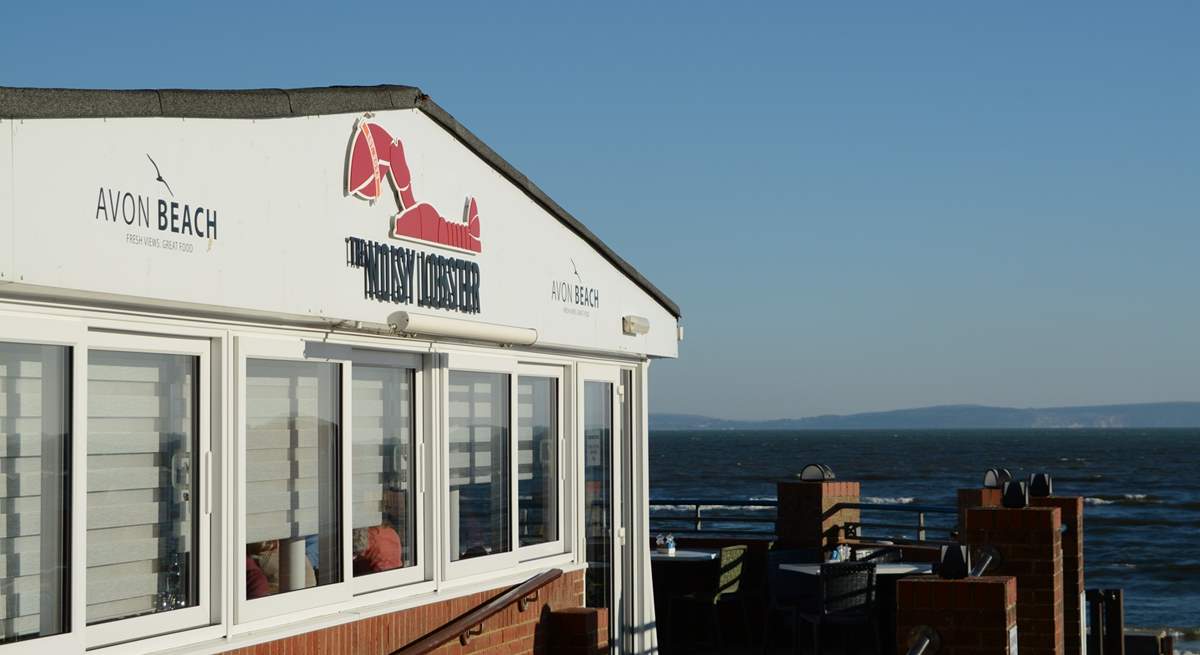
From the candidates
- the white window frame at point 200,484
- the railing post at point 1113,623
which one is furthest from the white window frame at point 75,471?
the railing post at point 1113,623

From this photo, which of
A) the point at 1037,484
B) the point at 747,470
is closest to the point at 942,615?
the point at 1037,484

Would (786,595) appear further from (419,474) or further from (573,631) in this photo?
(419,474)

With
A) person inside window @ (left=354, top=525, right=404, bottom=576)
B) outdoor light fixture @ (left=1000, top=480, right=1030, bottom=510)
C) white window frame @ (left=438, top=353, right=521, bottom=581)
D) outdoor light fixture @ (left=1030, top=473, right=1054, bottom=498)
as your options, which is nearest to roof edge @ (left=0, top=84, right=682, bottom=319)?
white window frame @ (left=438, top=353, right=521, bottom=581)

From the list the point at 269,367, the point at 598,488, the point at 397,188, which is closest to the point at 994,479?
the point at 598,488

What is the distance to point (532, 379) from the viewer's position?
884 centimetres

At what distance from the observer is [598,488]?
9.80 m

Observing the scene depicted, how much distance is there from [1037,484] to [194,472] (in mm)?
5971

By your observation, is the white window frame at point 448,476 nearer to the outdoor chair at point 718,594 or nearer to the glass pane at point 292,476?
the glass pane at point 292,476

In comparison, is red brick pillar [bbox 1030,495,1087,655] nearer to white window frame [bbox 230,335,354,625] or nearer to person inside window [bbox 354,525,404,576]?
person inside window [bbox 354,525,404,576]

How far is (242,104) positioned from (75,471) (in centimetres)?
169

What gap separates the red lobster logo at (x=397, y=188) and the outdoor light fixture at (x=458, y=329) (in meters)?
0.46

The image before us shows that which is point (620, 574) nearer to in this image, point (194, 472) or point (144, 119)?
point (194, 472)

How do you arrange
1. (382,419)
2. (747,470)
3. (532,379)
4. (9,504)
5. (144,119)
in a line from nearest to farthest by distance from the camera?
(9,504) → (144,119) → (382,419) → (532,379) → (747,470)

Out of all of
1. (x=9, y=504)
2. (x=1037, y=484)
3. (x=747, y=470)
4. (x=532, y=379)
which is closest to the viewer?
(x=9, y=504)
